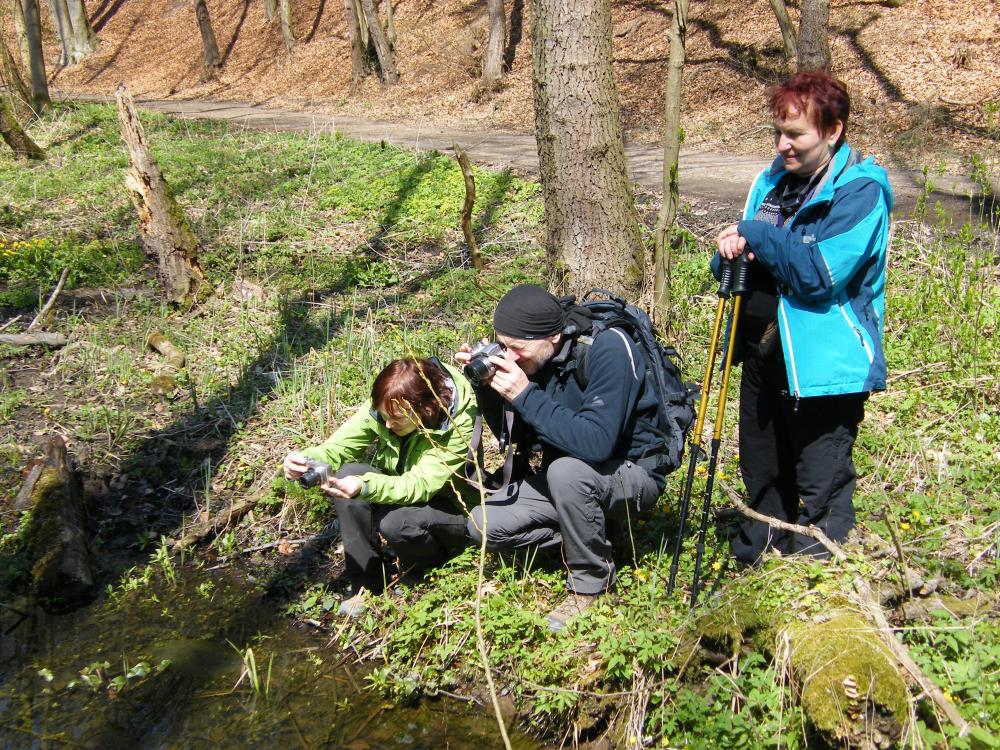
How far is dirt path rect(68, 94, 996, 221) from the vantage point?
7.52 metres

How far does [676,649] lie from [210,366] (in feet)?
14.3

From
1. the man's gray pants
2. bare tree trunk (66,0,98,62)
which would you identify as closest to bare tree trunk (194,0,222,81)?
bare tree trunk (66,0,98,62)

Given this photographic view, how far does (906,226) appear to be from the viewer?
6.15 metres

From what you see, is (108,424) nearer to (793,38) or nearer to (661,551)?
(661,551)

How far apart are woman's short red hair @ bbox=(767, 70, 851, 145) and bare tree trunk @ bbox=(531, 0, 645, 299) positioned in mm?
2187

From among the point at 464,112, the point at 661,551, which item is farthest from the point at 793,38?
the point at 661,551

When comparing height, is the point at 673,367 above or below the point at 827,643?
above

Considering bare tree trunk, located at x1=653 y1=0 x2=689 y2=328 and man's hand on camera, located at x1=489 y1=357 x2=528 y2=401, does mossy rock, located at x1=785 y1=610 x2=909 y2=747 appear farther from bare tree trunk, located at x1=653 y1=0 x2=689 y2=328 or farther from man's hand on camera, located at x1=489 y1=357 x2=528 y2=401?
bare tree trunk, located at x1=653 y1=0 x2=689 y2=328

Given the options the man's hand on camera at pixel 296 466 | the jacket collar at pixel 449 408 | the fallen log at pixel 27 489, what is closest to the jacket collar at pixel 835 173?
the jacket collar at pixel 449 408

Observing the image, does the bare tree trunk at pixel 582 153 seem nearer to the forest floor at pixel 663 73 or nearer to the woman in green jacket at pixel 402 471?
the woman in green jacket at pixel 402 471

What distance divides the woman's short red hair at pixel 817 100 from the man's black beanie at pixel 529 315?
1078 mm

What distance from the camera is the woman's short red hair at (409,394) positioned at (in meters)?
3.47

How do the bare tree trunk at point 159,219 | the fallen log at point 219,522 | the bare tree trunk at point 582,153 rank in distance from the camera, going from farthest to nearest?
the bare tree trunk at point 159,219 → the bare tree trunk at point 582,153 → the fallen log at point 219,522

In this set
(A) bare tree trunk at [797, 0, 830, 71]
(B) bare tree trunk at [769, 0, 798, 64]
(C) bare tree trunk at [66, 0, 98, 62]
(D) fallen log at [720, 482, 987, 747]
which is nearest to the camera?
(D) fallen log at [720, 482, 987, 747]
